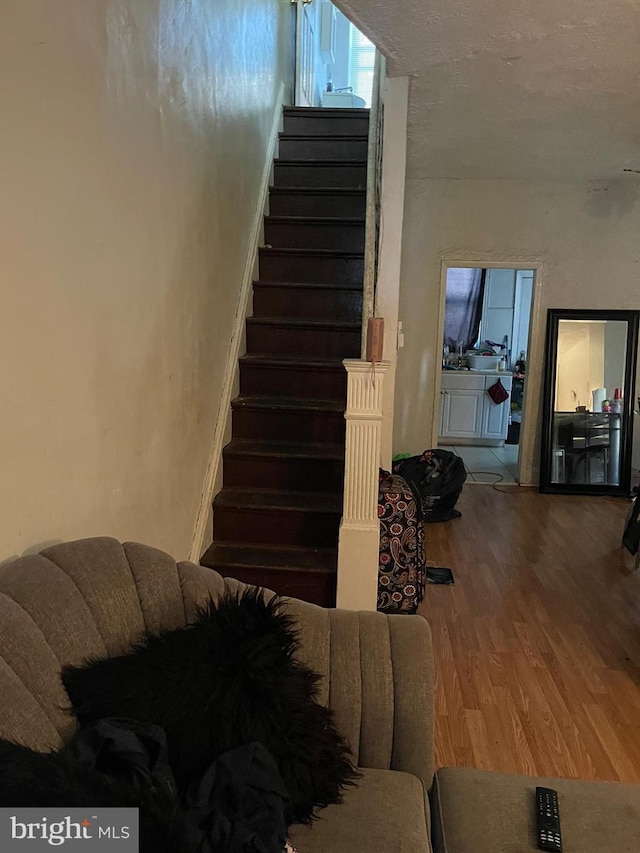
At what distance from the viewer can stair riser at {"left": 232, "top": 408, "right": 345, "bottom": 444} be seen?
10.2ft

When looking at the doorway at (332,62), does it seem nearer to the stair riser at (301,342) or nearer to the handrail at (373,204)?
the handrail at (373,204)

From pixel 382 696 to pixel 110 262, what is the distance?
1.29 meters

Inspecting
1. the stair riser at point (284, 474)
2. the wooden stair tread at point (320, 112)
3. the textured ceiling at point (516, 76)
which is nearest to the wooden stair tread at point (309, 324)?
the stair riser at point (284, 474)

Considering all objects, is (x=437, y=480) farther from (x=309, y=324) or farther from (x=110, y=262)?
(x=110, y=262)

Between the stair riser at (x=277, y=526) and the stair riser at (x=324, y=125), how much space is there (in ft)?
9.95

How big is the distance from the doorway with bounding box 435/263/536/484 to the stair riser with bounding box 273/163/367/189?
8.34ft

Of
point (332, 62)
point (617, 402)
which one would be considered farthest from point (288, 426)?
point (332, 62)

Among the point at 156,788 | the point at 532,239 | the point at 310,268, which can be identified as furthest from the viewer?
the point at 532,239

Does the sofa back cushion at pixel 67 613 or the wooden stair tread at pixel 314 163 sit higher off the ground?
the wooden stair tread at pixel 314 163

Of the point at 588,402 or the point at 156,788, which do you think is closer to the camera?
the point at 156,788

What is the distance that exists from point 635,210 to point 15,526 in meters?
5.18

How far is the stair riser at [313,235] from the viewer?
12.4ft

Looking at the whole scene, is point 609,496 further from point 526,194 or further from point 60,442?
point 60,442

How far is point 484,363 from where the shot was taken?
6.93 meters
